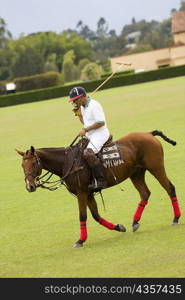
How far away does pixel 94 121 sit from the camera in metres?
12.3

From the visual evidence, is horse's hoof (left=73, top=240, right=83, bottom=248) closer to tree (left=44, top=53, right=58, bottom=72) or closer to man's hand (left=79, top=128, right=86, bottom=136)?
man's hand (left=79, top=128, right=86, bottom=136)

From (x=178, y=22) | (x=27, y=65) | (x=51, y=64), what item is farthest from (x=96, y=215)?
(x=51, y=64)

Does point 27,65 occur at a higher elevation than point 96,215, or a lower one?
lower

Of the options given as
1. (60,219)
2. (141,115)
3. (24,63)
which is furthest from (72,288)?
(24,63)

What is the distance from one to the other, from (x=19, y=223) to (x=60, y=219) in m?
0.75

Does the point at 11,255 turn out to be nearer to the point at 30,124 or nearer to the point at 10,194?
the point at 10,194

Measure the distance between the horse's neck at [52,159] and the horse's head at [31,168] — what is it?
0.21m

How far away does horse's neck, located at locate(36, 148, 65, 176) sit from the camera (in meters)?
12.1

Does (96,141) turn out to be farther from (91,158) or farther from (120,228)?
(120,228)

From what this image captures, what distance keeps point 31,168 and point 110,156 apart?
1330 millimetres

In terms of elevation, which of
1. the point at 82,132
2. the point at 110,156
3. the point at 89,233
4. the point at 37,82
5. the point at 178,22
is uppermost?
the point at 82,132

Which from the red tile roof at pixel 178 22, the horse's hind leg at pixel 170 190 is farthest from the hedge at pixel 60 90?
the horse's hind leg at pixel 170 190

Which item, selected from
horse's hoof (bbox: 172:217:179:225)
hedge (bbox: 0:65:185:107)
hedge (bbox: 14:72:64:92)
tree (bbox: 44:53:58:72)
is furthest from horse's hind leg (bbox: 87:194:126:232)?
tree (bbox: 44:53:58:72)

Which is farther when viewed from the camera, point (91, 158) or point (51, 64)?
point (51, 64)
